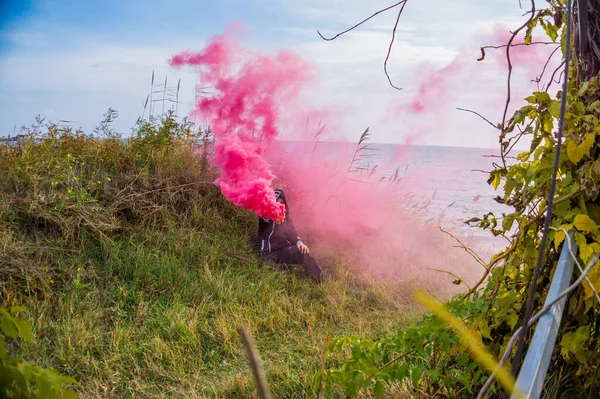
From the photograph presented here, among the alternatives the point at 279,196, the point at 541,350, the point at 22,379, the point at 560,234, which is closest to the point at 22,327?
the point at 22,379

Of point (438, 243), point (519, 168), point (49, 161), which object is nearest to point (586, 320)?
point (519, 168)

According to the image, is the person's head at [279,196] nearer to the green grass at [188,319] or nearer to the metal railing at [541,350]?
the green grass at [188,319]

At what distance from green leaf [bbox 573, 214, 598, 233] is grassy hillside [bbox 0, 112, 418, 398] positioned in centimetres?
223

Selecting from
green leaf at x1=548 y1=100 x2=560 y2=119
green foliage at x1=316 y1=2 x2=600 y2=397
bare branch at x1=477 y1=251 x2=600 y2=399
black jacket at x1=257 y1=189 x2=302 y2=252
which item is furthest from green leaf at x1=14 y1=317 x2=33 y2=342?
black jacket at x1=257 y1=189 x2=302 y2=252

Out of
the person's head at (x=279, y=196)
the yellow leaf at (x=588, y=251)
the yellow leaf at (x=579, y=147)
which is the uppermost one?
the yellow leaf at (x=579, y=147)

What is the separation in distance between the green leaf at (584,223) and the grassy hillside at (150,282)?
2.23 meters

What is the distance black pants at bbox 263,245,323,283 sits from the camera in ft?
20.8

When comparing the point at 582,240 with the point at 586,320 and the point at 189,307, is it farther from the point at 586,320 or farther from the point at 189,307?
the point at 189,307

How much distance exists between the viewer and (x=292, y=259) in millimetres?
6398

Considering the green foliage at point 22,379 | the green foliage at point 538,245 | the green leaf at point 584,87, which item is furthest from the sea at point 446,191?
the green foliage at point 22,379

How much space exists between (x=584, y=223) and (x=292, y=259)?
187 inches

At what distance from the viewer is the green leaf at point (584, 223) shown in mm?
1785

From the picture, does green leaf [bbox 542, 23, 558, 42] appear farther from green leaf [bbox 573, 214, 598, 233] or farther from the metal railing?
the metal railing

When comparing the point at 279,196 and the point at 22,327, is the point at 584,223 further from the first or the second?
the point at 279,196
